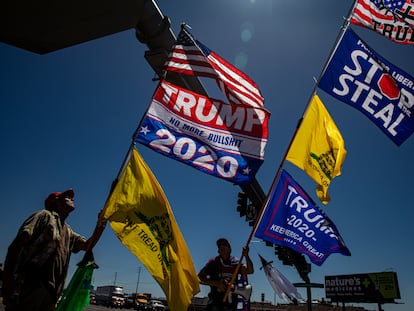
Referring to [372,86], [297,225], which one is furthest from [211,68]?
[297,225]

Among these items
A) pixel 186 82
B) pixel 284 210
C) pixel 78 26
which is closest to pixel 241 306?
pixel 284 210

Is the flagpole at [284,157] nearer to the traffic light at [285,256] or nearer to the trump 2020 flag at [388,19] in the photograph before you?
the trump 2020 flag at [388,19]

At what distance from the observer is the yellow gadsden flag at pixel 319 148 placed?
15.3ft

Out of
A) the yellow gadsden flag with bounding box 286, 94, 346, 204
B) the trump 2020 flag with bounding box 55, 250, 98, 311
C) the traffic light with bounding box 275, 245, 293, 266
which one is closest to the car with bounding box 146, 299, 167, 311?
the traffic light with bounding box 275, 245, 293, 266

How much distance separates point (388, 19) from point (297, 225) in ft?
14.0

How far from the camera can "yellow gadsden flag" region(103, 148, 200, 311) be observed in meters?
3.56

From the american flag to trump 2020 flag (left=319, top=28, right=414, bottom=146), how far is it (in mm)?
1335

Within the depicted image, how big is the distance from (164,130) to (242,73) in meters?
2.45

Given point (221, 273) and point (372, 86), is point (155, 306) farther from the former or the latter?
point (372, 86)

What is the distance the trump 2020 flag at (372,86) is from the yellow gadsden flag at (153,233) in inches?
138

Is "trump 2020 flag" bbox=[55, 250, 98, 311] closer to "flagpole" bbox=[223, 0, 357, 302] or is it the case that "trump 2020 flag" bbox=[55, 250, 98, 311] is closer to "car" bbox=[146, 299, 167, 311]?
"flagpole" bbox=[223, 0, 357, 302]

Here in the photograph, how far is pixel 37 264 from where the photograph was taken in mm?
2479

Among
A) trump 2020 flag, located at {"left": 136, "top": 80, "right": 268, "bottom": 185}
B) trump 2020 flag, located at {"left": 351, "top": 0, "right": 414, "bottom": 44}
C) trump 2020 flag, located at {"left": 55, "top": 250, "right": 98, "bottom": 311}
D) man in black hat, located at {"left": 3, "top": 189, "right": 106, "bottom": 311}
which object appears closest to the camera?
man in black hat, located at {"left": 3, "top": 189, "right": 106, "bottom": 311}

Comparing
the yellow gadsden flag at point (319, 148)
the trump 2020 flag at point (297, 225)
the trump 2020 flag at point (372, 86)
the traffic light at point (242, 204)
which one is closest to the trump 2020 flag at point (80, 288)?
the trump 2020 flag at point (297, 225)
